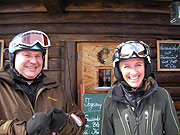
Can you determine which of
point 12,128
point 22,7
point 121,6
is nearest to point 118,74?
point 12,128

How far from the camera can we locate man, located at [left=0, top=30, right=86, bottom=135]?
140cm

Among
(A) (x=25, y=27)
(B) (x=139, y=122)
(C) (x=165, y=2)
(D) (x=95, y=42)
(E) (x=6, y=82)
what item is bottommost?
(B) (x=139, y=122)

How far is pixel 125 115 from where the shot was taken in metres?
1.80

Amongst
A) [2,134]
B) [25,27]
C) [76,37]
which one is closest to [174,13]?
[76,37]

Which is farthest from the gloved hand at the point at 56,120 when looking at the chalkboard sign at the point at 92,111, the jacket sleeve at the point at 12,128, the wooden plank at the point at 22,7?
the wooden plank at the point at 22,7

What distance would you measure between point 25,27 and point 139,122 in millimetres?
3261

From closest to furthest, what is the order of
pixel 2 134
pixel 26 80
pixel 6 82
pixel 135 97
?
1. pixel 2 134
2. pixel 6 82
3. pixel 26 80
4. pixel 135 97

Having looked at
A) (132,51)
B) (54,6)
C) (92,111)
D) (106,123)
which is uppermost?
(54,6)

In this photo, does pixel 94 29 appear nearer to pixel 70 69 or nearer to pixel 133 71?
pixel 70 69

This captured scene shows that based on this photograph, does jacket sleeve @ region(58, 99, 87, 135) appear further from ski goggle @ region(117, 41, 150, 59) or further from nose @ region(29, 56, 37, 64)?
ski goggle @ region(117, 41, 150, 59)

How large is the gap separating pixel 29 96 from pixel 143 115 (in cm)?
126

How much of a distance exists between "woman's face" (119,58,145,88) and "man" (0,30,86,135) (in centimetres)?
73

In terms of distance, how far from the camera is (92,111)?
3479 millimetres

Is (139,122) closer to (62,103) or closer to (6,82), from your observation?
(62,103)
